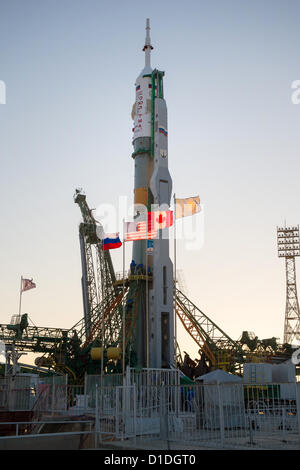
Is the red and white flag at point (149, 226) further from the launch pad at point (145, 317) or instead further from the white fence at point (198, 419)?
the white fence at point (198, 419)

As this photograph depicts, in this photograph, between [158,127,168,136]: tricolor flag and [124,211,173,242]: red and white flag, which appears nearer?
[124,211,173,242]: red and white flag

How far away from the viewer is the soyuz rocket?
42250 millimetres

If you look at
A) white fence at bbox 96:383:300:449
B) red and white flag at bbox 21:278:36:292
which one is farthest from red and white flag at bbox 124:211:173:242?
red and white flag at bbox 21:278:36:292

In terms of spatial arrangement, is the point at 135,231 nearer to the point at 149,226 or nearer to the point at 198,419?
the point at 149,226

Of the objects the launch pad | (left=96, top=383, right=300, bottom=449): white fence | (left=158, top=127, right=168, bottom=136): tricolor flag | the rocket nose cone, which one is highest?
the rocket nose cone

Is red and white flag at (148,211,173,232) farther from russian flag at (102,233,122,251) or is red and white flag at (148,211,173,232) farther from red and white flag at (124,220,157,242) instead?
russian flag at (102,233,122,251)

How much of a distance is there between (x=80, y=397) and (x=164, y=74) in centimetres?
3431

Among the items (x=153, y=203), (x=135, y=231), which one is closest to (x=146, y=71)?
(x=153, y=203)

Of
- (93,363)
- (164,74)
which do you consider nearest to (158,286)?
(93,363)

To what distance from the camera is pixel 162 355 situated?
43.4 m

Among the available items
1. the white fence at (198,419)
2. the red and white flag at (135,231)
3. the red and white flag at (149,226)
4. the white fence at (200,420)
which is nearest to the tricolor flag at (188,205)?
the red and white flag at (149,226)

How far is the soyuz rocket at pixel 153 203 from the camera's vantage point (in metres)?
42.2

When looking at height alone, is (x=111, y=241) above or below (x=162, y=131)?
below

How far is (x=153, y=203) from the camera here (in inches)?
1922
